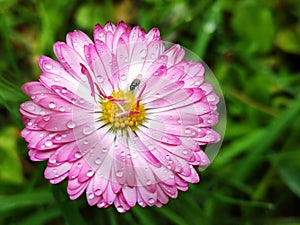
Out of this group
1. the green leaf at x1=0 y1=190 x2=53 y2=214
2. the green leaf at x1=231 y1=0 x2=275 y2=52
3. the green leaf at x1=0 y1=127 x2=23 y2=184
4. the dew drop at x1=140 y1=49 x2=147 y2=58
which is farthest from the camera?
the green leaf at x1=231 y1=0 x2=275 y2=52

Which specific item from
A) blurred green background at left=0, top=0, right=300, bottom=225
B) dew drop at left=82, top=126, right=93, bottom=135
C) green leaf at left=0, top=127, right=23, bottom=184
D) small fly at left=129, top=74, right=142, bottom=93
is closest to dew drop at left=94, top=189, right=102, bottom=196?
dew drop at left=82, top=126, right=93, bottom=135

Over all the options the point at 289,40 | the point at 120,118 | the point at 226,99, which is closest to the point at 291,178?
the point at 226,99

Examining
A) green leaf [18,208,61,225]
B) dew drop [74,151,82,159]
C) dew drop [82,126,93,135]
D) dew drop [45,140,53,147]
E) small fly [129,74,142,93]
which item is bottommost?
green leaf [18,208,61,225]

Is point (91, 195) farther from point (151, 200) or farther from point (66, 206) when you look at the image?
point (66, 206)

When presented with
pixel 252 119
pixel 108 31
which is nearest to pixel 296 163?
pixel 252 119

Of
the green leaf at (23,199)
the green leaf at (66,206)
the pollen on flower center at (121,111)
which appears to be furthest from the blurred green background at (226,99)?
the pollen on flower center at (121,111)

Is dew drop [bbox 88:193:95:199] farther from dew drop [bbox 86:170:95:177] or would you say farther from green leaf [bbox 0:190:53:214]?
green leaf [bbox 0:190:53:214]

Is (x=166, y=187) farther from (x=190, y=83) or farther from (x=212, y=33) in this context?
(x=212, y=33)
